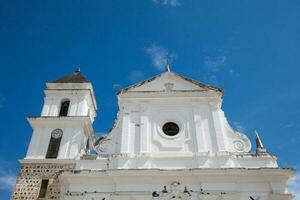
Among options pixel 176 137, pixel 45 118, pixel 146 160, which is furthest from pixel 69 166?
pixel 176 137

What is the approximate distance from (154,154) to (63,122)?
6170mm

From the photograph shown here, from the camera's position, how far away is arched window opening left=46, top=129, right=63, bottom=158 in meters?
16.8

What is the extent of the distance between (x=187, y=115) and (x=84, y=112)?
20.9 ft

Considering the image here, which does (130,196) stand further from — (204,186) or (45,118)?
(45,118)

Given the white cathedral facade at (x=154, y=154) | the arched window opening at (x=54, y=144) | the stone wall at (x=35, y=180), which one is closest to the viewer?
the white cathedral facade at (x=154, y=154)

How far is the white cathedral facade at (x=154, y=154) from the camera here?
12969mm

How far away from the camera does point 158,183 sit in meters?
13.1

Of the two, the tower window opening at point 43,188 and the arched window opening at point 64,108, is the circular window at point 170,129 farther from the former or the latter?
the arched window opening at point 64,108

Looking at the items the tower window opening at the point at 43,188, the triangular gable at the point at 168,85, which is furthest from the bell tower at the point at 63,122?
the triangular gable at the point at 168,85

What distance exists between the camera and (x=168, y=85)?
53.3 ft

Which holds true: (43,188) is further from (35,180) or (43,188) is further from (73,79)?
(73,79)

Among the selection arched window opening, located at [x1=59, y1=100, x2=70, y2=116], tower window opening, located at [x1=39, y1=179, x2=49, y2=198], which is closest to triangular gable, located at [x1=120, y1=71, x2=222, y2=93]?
arched window opening, located at [x1=59, y1=100, x2=70, y2=116]

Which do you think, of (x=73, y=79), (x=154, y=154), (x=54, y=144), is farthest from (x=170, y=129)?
(x=73, y=79)

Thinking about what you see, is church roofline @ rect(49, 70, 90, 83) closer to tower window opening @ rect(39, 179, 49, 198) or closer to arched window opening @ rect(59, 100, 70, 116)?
arched window opening @ rect(59, 100, 70, 116)
